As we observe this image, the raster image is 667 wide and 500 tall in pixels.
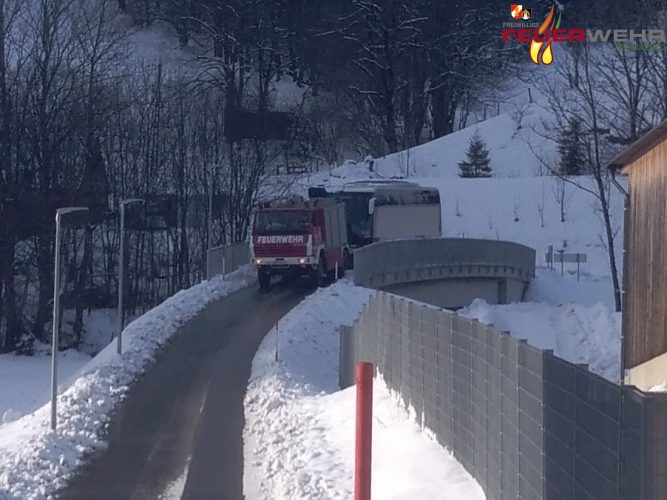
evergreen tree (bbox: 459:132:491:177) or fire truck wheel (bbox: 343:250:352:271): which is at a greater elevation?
evergreen tree (bbox: 459:132:491:177)

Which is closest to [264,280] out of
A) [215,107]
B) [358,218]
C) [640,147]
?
[358,218]

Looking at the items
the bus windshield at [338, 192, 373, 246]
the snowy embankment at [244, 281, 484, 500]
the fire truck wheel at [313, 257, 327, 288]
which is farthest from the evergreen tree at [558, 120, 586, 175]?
the snowy embankment at [244, 281, 484, 500]

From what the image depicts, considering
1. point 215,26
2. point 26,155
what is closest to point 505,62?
point 215,26

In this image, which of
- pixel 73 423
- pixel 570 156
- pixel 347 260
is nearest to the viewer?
pixel 73 423

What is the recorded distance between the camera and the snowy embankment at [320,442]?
11914 mm

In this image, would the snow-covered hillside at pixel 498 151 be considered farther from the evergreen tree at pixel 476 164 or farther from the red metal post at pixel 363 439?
the red metal post at pixel 363 439

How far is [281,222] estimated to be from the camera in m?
36.9

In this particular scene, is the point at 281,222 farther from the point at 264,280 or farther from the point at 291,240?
the point at 264,280

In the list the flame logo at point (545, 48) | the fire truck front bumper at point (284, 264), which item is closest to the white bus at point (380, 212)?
the fire truck front bumper at point (284, 264)

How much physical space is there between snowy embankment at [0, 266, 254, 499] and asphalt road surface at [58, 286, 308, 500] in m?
0.25

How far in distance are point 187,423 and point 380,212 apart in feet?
93.9

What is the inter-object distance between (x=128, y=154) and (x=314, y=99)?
3067 centimetres

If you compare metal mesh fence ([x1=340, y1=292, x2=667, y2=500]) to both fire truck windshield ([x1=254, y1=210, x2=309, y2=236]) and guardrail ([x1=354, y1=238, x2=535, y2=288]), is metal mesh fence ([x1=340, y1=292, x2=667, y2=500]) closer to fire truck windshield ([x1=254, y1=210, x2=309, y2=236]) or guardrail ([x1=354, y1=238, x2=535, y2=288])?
fire truck windshield ([x1=254, y1=210, x2=309, y2=236])

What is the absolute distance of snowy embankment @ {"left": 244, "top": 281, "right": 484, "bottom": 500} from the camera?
39.1 ft
